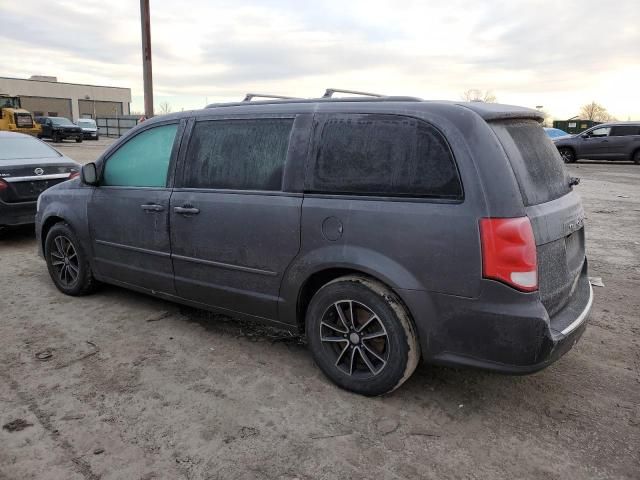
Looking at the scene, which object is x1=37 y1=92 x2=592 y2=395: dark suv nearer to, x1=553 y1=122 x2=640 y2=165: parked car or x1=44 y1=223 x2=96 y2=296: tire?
x1=44 y1=223 x2=96 y2=296: tire

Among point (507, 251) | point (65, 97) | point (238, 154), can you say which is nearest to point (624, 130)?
Result: point (238, 154)

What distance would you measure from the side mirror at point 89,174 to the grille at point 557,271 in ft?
11.6

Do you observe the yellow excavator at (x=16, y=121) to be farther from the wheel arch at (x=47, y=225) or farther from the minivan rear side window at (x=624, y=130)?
the minivan rear side window at (x=624, y=130)

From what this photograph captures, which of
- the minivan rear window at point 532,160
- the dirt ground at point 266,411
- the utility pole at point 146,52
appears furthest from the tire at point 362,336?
the utility pole at point 146,52

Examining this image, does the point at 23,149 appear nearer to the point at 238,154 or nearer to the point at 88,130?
the point at 238,154

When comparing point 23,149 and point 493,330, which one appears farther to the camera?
point 23,149

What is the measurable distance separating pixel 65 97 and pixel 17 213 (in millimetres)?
76521

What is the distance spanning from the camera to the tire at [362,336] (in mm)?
2873

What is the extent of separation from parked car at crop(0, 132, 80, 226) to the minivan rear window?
634 centimetres

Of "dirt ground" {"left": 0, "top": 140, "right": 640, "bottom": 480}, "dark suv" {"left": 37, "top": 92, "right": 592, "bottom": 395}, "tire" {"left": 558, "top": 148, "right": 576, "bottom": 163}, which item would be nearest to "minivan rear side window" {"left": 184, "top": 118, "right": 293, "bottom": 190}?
"dark suv" {"left": 37, "top": 92, "right": 592, "bottom": 395}

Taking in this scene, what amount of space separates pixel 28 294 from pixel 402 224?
396 centimetres

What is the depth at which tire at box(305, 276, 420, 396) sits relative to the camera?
287 centimetres

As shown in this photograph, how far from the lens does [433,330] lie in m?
2.78

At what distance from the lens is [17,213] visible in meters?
6.78
